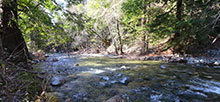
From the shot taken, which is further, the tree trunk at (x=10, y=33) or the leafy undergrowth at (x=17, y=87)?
the tree trunk at (x=10, y=33)

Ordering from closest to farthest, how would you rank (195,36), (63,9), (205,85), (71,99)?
(71,99) < (63,9) < (205,85) < (195,36)

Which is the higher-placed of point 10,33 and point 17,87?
point 10,33

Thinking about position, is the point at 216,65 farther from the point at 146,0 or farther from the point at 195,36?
the point at 146,0

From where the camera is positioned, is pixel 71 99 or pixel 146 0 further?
pixel 146 0

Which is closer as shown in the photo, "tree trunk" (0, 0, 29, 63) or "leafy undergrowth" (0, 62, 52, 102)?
"leafy undergrowth" (0, 62, 52, 102)

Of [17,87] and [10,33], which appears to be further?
[10,33]

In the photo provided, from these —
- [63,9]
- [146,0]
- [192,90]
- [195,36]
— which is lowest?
[192,90]

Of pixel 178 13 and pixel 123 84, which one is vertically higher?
pixel 178 13

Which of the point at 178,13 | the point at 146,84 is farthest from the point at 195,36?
the point at 146,84

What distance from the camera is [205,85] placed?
344 cm

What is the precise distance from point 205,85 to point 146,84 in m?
1.83

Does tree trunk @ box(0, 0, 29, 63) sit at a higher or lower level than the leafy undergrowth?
higher

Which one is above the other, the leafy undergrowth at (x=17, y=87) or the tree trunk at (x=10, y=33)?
the tree trunk at (x=10, y=33)

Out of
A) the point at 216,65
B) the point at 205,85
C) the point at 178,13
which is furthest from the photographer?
the point at 178,13
